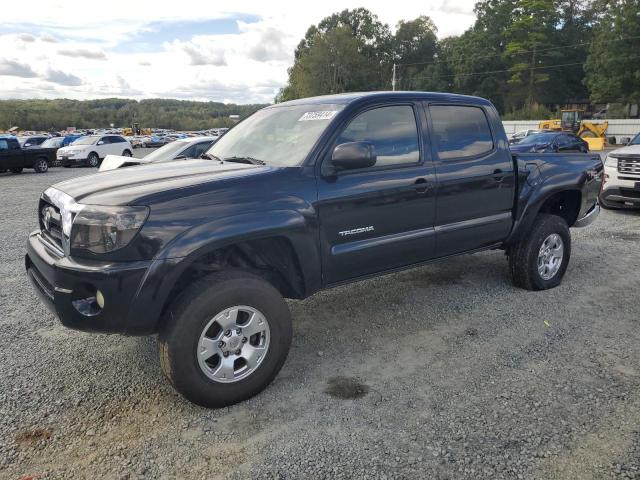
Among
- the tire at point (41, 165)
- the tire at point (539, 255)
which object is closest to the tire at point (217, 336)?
the tire at point (539, 255)

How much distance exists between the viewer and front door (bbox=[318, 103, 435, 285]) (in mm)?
3471

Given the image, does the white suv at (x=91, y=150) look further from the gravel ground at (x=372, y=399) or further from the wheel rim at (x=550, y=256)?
the wheel rim at (x=550, y=256)

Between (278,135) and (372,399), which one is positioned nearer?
(372,399)

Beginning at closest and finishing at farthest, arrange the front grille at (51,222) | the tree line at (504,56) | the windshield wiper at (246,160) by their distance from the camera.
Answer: the front grille at (51,222), the windshield wiper at (246,160), the tree line at (504,56)

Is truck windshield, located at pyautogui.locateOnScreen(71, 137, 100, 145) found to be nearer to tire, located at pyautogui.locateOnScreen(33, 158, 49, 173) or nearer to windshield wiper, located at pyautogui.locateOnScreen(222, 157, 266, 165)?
tire, located at pyautogui.locateOnScreen(33, 158, 49, 173)

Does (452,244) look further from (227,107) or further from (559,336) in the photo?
(227,107)

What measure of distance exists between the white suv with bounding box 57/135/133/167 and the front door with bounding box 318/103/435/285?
74.3 feet

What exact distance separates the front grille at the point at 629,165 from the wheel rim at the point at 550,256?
477 centimetres

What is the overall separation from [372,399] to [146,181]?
77.5 inches

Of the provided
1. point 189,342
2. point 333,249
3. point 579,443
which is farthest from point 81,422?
point 579,443

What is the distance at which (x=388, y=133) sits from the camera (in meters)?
3.83

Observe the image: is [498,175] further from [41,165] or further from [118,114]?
[118,114]

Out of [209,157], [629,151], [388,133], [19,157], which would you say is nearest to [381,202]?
[388,133]

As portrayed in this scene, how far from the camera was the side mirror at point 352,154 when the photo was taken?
10.7ft
